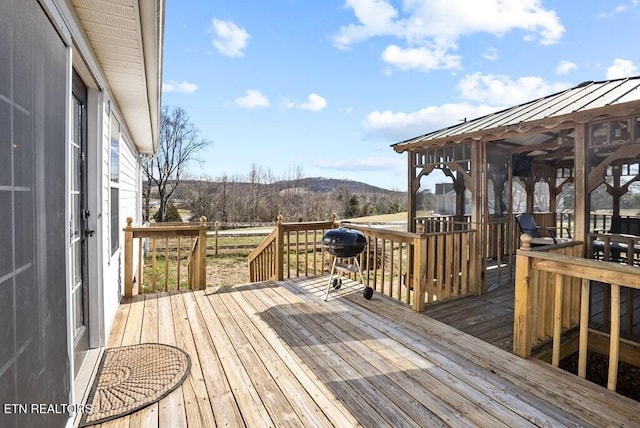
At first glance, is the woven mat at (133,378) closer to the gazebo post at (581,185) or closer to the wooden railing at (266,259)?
the wooden railing at (266,259)

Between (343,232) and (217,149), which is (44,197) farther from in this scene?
(217,149)

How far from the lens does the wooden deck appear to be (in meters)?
2.05

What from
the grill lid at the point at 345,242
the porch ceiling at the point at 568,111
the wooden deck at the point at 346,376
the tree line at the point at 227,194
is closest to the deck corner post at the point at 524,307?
the wooden deck at the point at 346,376

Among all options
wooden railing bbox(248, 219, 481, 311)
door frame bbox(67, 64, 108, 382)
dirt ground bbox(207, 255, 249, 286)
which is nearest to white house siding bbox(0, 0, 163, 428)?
door frame bbox(67, 64, 108, 382)

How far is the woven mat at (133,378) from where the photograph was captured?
2.12 meters

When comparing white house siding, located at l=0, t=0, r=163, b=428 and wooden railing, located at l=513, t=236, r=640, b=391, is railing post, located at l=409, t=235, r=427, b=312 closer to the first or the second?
wooden railing, located at l=513, t=236, r=640, b=391

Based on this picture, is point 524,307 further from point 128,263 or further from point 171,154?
point 171,154

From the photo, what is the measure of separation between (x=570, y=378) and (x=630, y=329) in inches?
71.5

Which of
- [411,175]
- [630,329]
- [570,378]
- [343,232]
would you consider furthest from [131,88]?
[630,329]

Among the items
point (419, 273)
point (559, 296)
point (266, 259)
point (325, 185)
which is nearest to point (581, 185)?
point (559, 296)

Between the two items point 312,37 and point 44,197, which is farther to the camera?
point 312,37

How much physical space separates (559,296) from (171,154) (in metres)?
21.9

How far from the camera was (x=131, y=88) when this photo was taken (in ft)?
12.1

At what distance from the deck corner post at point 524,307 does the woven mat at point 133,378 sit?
2.83 m
